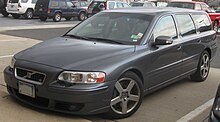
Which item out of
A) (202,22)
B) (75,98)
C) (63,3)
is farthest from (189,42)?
(63,3)

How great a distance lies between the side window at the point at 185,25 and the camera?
5.79 meters

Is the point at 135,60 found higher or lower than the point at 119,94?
higher

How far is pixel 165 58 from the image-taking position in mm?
5141

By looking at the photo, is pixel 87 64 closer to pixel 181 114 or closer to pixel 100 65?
pixel 100 65

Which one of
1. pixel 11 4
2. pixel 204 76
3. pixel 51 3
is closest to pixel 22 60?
pixel 204 76

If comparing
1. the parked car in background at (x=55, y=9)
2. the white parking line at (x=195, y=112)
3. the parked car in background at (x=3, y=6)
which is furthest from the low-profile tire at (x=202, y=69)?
the parked car in background at (x=3, y=6)

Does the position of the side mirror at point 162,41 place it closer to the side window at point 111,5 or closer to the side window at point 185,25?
the side window at point 185,25

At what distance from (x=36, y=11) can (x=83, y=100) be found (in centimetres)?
A: 2015

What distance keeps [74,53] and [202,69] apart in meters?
3.22

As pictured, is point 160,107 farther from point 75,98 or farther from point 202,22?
point 202,22

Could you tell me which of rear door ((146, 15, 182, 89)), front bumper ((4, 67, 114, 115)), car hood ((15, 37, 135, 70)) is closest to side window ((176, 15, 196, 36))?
rear door ((146, 15, 182, 89))

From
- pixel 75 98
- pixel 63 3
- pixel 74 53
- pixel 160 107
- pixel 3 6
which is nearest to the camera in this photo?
pixel 75 98

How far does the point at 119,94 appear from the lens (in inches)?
168

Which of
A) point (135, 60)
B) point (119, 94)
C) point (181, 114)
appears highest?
point (135, 60)
